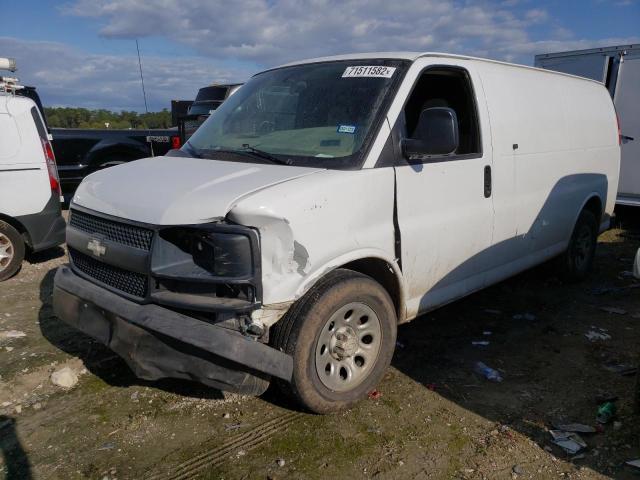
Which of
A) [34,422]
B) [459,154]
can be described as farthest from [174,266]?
[459,154]

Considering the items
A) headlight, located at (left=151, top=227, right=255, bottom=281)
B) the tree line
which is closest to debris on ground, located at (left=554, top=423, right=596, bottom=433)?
headlight, located at (left=151, top=227, right=255, bottom=281)

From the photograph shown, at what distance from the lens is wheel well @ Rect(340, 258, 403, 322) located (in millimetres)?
3490

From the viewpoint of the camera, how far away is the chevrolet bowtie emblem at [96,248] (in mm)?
3236

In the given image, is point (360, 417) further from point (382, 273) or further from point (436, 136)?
point (436, 136)

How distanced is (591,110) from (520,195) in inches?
78.6

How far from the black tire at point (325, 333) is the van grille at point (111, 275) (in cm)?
82

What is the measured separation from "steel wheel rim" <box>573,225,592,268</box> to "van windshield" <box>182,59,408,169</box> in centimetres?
343

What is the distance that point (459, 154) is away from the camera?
4.04 metres

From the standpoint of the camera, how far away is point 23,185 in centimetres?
611

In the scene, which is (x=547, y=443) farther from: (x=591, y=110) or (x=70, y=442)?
(x=591, y=110)

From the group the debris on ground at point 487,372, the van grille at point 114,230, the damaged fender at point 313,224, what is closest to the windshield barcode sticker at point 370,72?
the damaged fender at point 313,224

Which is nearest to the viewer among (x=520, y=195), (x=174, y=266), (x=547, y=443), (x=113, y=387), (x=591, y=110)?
(x=174, y=266)

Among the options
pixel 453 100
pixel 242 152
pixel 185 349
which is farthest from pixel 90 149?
pixel 185 349

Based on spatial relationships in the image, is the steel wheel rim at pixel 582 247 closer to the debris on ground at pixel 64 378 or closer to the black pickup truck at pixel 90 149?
the debris on ground at pixel 64 378
